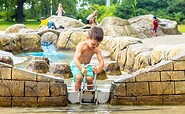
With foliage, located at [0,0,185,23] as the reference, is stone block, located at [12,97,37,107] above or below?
below

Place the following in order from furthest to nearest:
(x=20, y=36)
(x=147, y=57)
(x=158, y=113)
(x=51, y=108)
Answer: (x=20, y=36), (x=147, y=57), (x=51, y=108), (x=158, y=113)

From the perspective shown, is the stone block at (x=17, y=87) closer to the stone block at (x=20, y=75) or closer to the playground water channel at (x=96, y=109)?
the stone block at (x=20, y=75)

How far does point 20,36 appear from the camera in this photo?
749 inches

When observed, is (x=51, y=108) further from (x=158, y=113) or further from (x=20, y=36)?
(x=20, y=36)

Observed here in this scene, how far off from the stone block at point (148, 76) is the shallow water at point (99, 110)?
393mm

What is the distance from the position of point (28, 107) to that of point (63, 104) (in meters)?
0.45

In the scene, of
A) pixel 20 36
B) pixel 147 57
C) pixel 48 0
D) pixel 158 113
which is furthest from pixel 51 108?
pixel 48 0

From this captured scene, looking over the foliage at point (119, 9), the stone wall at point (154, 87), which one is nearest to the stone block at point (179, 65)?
the stone wall at point (154, 87)

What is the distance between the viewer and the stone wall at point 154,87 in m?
6.16

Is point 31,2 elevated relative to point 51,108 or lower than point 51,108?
elevated

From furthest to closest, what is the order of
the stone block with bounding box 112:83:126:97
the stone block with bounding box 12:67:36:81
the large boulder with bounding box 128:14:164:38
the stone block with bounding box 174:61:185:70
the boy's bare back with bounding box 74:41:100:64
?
the large boulder with bounding box 128:14:164:38, the boy's bare back with bounding box 74:41:100:64, the stone block with bounding box 174:61:185:70, the stone block with bounding box 112:83:126:97, the stone block with bounding box 12:67:36:81

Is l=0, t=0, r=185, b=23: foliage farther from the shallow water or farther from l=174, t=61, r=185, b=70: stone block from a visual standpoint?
the shallow water

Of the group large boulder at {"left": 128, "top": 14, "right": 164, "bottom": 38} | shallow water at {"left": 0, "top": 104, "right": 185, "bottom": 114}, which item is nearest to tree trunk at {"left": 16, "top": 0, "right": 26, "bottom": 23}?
large boulder at {"left": 128, "top": 14, "right": 164, "bottom": 38}

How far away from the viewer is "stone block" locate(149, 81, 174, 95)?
620 cm
